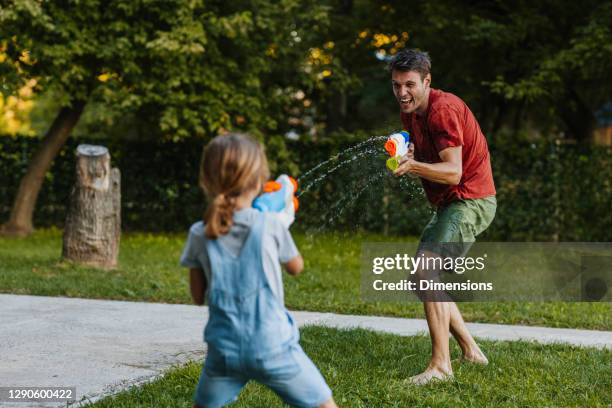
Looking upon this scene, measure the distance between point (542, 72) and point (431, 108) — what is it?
9.96 m

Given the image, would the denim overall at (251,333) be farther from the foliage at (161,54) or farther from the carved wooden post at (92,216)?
the foliage at (161,54)

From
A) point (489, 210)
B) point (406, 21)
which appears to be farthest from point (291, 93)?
point (489, 210)

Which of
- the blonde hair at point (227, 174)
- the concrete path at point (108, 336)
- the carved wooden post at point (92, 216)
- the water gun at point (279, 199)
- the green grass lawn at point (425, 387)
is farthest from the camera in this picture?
the carved wooden post at point (92, 216)

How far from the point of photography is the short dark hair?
4.89 meters

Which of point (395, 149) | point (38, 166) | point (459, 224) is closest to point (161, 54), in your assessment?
point (38, 166)

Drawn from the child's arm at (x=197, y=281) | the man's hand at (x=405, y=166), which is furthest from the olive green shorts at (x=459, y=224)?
the child's arm at (x=197, y=281)

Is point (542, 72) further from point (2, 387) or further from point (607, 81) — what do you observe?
point (2, 387)

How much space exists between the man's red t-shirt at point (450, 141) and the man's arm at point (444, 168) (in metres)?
0.05

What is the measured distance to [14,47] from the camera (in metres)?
14.1

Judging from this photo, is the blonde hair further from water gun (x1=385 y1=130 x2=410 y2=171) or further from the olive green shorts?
the olive green shorts

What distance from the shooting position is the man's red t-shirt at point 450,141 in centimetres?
488

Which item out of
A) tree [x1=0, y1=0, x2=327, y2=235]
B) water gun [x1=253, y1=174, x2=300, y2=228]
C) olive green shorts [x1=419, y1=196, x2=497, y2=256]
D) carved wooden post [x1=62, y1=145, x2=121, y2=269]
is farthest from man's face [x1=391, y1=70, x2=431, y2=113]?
tree [x1=0, y1=0, x2=327, y2=235]

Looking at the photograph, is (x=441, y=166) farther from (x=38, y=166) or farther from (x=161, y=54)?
(x=38, y=166)

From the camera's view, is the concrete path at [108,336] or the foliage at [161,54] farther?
the foliage at [161,54]
